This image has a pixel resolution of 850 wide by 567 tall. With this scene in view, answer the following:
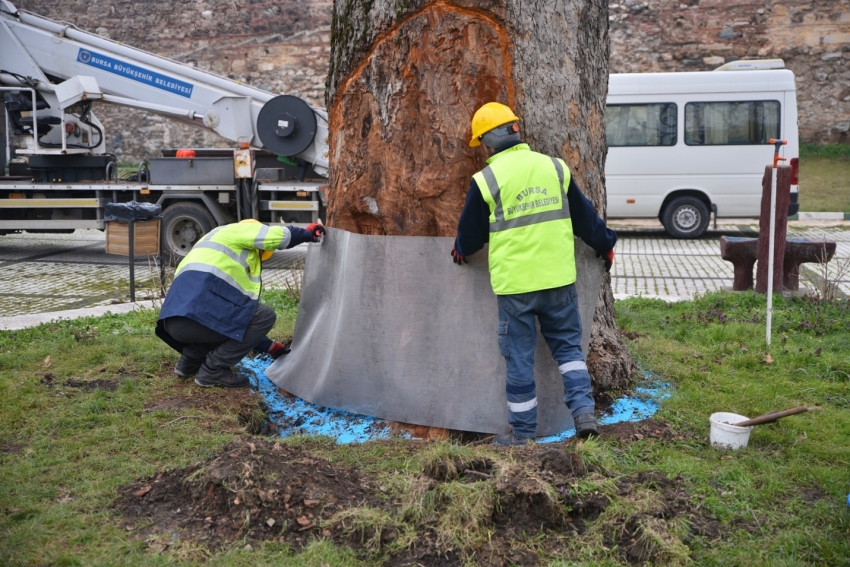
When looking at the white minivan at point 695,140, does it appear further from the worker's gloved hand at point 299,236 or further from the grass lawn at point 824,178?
the worker's gloved hand at point 299,236

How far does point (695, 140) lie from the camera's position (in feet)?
47.0

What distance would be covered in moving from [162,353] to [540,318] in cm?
300

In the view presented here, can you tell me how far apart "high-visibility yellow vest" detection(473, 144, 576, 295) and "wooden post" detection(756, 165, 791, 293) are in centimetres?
439

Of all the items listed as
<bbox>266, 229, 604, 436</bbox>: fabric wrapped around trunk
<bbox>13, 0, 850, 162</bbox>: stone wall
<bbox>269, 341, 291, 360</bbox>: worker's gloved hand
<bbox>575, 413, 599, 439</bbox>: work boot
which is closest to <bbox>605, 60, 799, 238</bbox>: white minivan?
<bbox>13, 0, 850, 162</bbox>: stone wall

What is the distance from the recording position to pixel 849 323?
6.81 meters

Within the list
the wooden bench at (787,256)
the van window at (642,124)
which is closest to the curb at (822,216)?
the van window at (642,124)

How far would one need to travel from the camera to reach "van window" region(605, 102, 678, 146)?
14.4 metres

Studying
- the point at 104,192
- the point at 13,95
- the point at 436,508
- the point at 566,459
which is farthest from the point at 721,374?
the point at 13,95

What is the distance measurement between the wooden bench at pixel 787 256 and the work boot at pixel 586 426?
178 inches

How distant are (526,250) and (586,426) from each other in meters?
0.94

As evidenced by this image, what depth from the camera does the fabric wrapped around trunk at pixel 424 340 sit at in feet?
15.0

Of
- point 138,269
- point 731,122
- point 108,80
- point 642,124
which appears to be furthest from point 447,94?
point 731,122

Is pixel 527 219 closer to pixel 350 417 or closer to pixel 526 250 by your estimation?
pixel 526 250

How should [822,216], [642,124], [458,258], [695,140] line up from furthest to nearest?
1. [822,216]
2. [642,124]
3. [695,140]
4. [458,258]
